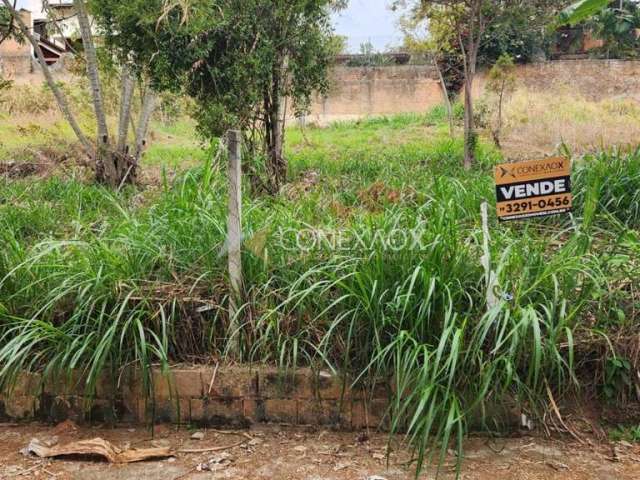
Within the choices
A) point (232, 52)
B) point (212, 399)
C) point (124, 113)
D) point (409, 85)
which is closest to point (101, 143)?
point (124, 113)

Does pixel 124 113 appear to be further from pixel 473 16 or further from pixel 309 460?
pixel 309 460

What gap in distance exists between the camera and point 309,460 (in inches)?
120

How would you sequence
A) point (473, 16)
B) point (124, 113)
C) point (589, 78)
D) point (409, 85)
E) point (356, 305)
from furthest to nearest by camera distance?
point (409, 85) < point (589, 78) < point (473, 16) < point (124, 113) < point (356, 305)

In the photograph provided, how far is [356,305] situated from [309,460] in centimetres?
79

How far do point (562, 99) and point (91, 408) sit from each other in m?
18.3

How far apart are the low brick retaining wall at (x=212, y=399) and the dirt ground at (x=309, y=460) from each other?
88 mm

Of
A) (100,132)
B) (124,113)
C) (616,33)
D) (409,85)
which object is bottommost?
(100,132)

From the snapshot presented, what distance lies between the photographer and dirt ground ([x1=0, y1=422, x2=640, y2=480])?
2887mm

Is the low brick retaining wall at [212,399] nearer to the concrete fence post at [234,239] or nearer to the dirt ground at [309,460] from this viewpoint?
the dirt ground at [309,460]

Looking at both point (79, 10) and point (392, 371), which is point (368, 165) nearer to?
point (79, 10)

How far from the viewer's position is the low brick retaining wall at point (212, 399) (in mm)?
3279

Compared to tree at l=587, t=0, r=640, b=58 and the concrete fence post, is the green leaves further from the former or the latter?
tree at l=587, t=0, r=640, b=58

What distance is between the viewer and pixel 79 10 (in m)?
7.75

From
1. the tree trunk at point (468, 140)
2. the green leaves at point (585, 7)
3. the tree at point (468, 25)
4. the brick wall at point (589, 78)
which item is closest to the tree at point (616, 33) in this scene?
the brick wall at point (589, 78)
